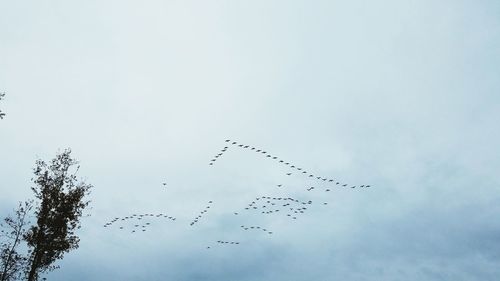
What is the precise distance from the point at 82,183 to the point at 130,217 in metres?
7.20

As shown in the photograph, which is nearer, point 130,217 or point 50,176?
point 50,176

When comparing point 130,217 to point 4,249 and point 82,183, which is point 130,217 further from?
point 4,249

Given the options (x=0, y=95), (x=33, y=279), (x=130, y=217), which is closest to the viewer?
(x=0, y=95)

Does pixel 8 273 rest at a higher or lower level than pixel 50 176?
lower

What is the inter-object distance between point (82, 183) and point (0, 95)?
16.9 metres

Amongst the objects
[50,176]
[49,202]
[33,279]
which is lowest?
[33,279]

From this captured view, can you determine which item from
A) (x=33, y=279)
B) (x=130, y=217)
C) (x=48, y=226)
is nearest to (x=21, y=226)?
(x=48, y=226)

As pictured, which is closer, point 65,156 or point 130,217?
point 65,156

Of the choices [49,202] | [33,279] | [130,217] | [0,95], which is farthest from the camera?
[130,217]

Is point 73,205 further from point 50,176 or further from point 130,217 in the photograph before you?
point 130,217

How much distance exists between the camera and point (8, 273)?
112ft

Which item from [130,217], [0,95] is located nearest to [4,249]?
[130,217]

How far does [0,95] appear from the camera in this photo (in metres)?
22.2

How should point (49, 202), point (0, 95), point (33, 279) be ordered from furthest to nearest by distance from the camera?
1. point (49, 202)
2. point (33, 279)
3. point (0, 95)
